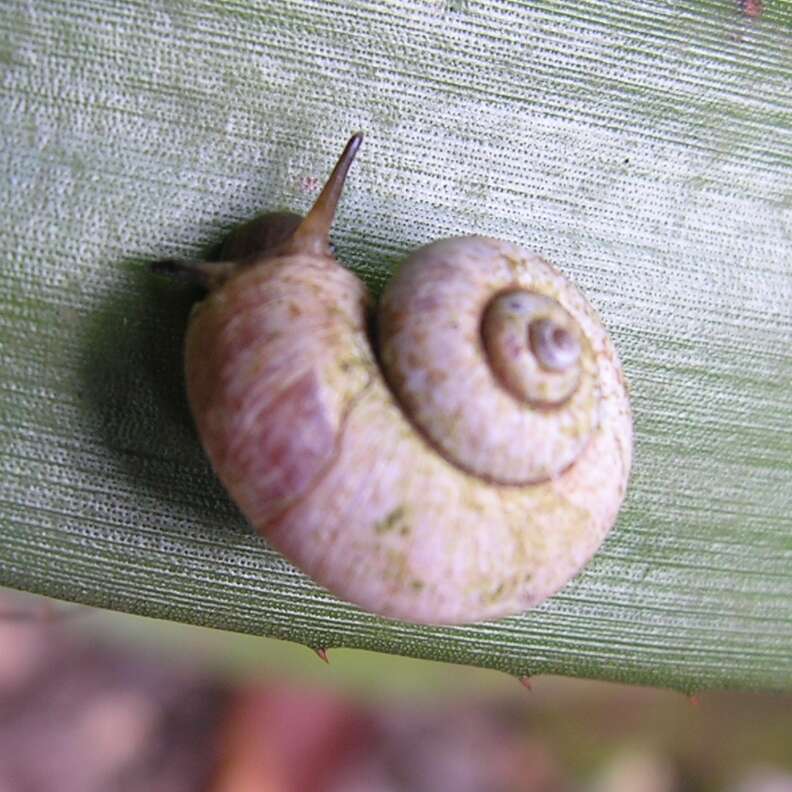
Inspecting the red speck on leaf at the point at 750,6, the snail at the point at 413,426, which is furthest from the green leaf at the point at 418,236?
the snail at the point at 413,426

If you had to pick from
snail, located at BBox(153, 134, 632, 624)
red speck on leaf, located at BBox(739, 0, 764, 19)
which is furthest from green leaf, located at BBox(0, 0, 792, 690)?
snail, located at BBox(153, 134, 632, 624)

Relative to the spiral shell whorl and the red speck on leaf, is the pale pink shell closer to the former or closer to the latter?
the spiral shell whorl

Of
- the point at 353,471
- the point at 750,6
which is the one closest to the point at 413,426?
the point at 353,471

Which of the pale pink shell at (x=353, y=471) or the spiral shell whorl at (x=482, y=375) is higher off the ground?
the spiral shell whorl at (x=482, y=375)

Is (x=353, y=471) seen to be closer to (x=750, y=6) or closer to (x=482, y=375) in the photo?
(x=482, y=375)

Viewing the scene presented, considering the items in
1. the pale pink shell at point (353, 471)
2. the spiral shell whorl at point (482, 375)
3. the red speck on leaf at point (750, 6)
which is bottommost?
the pale pink shell at point (353, 471)

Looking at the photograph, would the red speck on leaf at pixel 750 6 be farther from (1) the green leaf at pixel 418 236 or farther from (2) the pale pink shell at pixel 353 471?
(2) the pale pink shell at pixel 353 471
